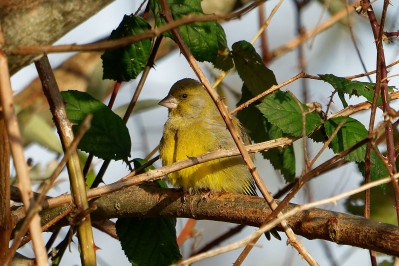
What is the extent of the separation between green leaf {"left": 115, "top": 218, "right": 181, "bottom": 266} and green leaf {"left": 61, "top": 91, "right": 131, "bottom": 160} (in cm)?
37

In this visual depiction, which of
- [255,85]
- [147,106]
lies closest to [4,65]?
[255,85]

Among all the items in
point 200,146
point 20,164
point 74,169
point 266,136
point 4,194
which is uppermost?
point 200,146

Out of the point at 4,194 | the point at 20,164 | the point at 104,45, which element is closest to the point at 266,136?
the point at 4,194

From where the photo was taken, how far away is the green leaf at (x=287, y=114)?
2.64 m

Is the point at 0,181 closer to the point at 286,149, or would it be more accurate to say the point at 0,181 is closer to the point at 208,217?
the point at 208,217

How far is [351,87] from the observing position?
265 cm

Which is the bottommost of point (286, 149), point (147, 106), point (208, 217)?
point (208, 217)

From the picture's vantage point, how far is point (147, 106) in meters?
4.36

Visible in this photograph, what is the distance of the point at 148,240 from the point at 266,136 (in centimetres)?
99

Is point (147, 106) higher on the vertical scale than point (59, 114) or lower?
higher

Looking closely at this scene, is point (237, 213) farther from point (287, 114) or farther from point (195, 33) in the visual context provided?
point (195, 33)

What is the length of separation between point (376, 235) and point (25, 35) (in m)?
1.43

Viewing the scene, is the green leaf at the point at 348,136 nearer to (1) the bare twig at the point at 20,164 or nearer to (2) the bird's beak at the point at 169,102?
(1) the bare twig at the point at 20,164

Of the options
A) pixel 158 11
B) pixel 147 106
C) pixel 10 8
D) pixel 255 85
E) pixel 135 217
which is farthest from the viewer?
pixel 147 106
